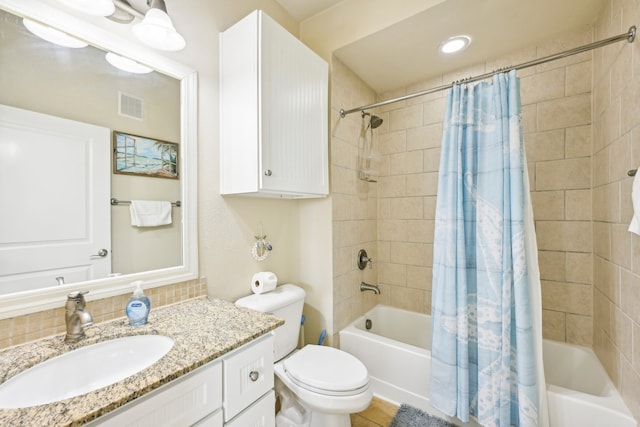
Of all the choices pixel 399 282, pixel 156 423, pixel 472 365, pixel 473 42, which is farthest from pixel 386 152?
pixel 156 423

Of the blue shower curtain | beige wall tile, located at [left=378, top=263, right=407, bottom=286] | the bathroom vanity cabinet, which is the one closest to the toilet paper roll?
the bathroom vanity cabinet

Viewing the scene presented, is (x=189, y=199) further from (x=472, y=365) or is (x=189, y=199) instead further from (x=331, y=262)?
(x=472, y=365)

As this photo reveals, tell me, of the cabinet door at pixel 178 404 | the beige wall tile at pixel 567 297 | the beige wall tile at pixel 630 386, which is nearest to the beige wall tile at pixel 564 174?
the beige wall tile at pixel 567 297

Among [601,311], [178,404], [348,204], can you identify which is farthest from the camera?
[348,204]

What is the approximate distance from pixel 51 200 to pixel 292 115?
1101 millimetres

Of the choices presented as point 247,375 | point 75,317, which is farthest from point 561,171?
point 75,317

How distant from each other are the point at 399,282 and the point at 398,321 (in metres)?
0.34

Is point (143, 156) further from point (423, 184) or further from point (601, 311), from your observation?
point (601, 311)

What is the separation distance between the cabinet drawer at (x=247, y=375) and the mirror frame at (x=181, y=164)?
1.82 ft

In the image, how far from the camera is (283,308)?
1.54m

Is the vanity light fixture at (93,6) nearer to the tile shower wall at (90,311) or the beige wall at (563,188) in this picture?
the tile shower wall at (90,311)

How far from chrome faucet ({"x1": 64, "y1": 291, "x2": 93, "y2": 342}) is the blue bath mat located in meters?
1.65

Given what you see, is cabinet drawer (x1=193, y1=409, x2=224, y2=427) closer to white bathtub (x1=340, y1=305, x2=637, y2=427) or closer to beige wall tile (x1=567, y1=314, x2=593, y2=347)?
white bathtub (x1=340, y1=305, x2=637, y2=427)

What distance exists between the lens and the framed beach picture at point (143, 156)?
1.11m
